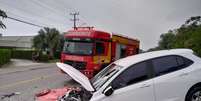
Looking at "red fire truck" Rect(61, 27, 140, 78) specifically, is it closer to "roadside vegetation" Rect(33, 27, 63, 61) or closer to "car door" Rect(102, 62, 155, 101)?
"car door" Rect(102, 62, 155, 101)

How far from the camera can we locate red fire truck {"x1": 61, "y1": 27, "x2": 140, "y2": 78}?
50.6 ft

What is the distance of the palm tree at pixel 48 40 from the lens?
58469 mm

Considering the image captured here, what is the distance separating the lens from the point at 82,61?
50.6 ft

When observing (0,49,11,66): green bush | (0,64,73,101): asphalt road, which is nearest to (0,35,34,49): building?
(0,49,11,66): green bush

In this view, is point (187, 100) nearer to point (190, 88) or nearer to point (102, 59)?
point (190, 88)

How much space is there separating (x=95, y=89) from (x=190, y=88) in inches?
85.3

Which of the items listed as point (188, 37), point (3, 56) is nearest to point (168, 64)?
point (3, 56)

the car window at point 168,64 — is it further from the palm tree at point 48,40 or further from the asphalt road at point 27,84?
the palm tree at point 48,40

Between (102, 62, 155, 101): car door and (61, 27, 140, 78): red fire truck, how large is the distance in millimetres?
9020

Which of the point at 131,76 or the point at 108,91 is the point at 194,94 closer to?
the point at 131,76

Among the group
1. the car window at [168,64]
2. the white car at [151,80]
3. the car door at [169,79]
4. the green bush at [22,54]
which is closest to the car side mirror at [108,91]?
the white car at [151,80]

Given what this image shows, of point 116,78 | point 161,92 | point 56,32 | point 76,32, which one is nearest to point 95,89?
point 116,78

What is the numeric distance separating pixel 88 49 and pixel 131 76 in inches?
376

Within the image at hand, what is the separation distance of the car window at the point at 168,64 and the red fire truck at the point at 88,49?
28.8 ft
